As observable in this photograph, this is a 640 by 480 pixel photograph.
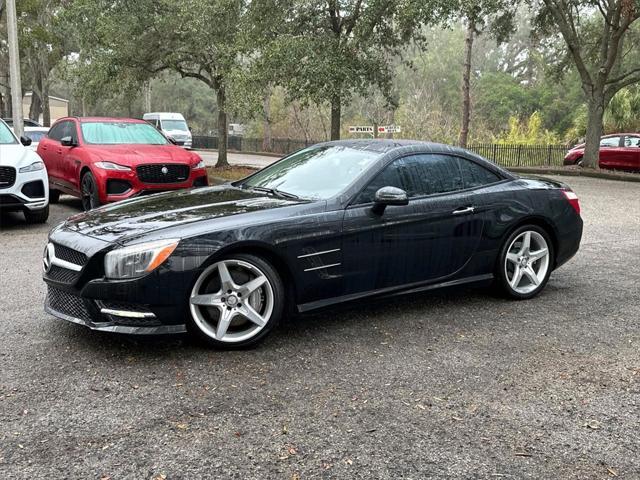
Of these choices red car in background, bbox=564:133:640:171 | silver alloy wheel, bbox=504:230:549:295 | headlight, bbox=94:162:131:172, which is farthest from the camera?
red car in background, bbox=564:133:640:171

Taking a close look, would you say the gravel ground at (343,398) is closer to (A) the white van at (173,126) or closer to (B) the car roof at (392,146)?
(B) the car roof at (392,146)

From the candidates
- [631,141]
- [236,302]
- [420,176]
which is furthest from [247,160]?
[236,302]

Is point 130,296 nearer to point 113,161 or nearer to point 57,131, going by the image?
point 113,161

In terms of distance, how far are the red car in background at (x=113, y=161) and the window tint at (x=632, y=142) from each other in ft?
52.9

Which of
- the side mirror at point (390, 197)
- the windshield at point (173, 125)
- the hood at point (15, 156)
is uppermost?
the windshield at point (173, 125)

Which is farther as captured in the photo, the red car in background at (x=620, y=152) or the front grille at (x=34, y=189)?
the red car in background at (x=620, y=152)

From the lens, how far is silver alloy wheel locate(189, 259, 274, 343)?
4.24 meters

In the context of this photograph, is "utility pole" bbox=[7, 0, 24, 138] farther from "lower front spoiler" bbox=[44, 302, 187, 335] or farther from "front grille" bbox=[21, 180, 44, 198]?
"lower front spoiler" bbox=[44, 302, 187, 335]

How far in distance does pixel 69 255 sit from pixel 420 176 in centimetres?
279

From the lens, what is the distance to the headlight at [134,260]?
4.06 m

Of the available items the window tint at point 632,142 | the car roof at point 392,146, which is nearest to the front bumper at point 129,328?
the car roof at point 392,146

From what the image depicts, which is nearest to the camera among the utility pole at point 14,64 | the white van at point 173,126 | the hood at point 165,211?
the hood at point 165,211

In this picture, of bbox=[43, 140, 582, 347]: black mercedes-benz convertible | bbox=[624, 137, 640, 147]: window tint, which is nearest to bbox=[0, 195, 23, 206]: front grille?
bbox=[43, 140, 582, 347]: black mercedes-benz convertible

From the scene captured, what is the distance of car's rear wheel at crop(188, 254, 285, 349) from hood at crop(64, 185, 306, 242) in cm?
Result: 41
